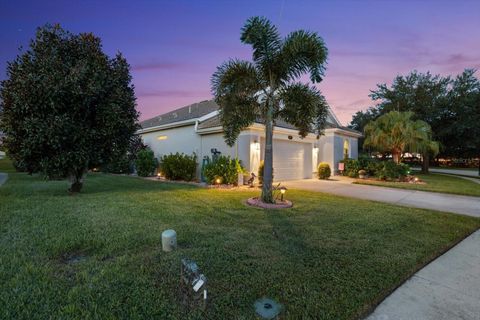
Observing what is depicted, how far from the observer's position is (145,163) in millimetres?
15023

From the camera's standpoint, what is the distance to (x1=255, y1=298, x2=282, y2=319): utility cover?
2.36m

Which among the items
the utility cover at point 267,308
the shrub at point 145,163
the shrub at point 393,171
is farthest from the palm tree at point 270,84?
the shrub at point 393,171

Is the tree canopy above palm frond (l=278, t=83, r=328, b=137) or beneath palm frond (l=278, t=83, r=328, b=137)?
above

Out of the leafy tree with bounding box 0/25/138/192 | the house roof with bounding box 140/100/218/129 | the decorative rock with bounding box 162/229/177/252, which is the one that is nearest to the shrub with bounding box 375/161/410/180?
the house roof with bounding box 140/100/218/129

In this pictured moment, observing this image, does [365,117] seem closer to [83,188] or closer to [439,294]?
[83,188]

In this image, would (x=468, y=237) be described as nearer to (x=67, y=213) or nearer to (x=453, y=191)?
(x=453, y=191)

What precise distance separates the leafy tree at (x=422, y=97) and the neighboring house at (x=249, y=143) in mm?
11671

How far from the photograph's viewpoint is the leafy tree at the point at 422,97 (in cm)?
2281

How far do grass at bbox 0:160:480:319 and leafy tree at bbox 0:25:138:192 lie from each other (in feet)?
5.53

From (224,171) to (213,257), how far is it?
763 centimetres

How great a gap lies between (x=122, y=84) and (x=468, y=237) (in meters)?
10.6

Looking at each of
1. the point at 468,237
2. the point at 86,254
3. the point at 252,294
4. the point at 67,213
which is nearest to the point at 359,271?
the point at 252,294

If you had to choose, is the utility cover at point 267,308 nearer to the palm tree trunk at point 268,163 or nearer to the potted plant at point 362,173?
the palm tree trunk at point 268,163

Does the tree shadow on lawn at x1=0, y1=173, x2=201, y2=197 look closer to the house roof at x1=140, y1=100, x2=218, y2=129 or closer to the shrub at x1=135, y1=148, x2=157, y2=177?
the shrub at x1=135, y1=148, x2=157, y2=177
